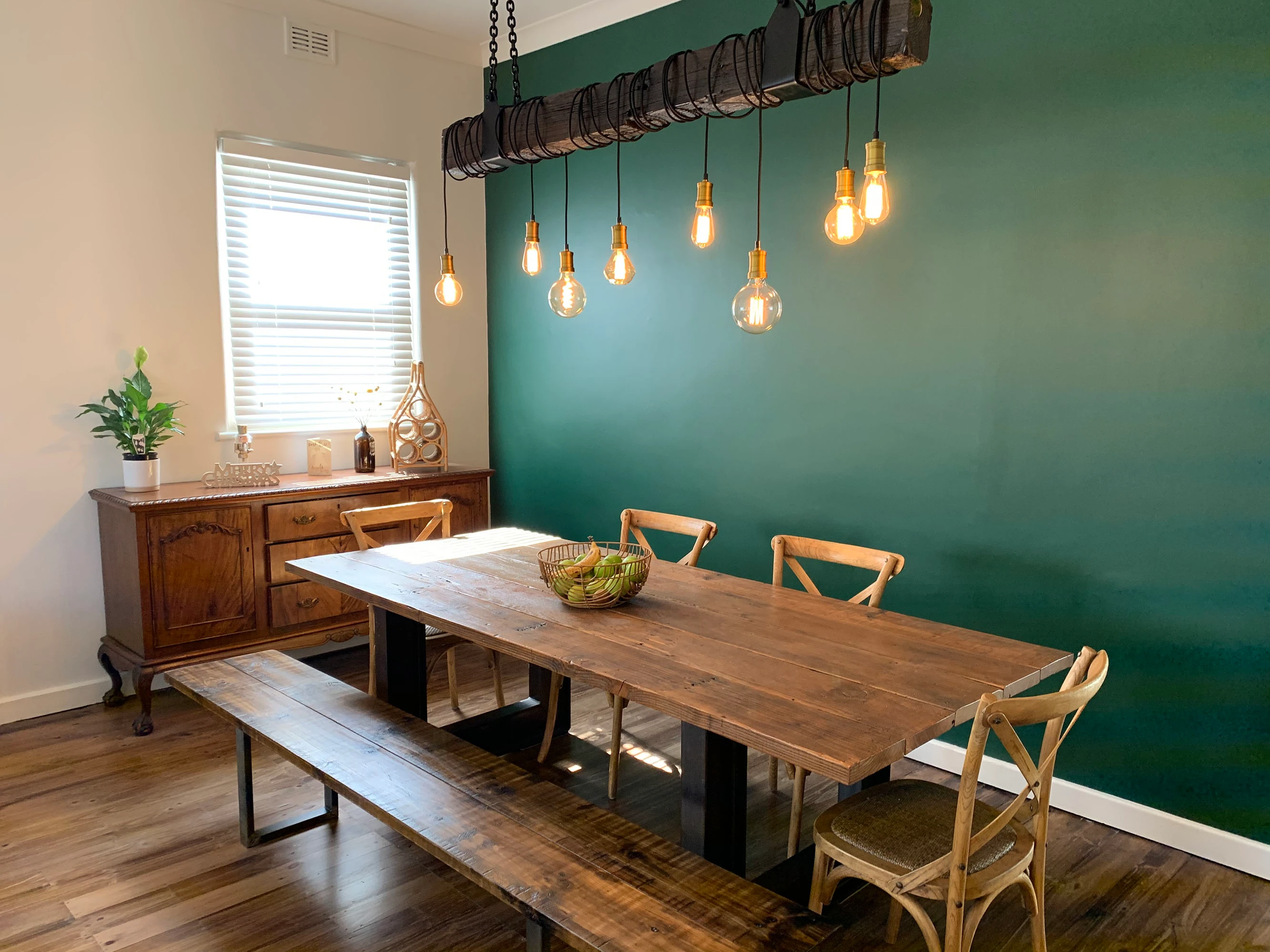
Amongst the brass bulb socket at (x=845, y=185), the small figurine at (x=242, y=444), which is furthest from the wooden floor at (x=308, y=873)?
the brass bulb socket at (x=845, y=185)

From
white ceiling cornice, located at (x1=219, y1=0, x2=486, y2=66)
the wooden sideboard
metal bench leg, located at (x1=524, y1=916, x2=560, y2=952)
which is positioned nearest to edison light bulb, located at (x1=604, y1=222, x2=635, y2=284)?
metal bench leg, located at (x1=524, y1=916, x2=560, y2=952)

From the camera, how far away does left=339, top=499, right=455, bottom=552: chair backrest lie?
3371 mm

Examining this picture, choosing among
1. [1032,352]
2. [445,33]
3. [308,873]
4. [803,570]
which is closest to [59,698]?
[308,873]

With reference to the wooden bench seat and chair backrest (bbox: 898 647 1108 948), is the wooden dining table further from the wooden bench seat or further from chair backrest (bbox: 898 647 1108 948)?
the wooden bench seat

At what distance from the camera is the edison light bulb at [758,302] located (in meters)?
2.27

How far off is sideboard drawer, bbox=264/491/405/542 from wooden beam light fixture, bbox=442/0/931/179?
176 cm

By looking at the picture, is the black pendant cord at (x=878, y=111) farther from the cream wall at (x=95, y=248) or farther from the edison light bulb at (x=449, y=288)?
the cream wall at (x=95, y=248)

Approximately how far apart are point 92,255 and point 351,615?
1.85 metres

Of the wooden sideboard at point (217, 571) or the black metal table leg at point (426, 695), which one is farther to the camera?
the wooden sideboard at point (217, 571)

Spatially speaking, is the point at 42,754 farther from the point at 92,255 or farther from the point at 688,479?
the point at 688,479

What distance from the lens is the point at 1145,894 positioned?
8.16ft

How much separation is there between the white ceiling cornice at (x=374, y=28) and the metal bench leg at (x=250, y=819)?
3.24 meters

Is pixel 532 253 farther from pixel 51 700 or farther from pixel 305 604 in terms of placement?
pixel 51 700

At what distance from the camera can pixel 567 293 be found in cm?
261
